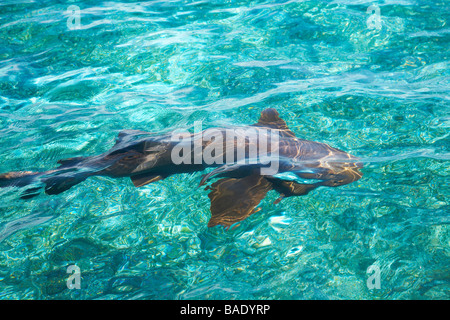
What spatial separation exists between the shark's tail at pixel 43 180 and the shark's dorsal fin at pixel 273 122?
85.3 inches

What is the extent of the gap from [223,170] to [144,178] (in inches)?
34.5

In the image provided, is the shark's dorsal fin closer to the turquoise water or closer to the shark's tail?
the turquoise water

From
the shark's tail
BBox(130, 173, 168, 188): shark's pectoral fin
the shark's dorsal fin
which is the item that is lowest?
BBox(130, 173, 168, 188): shark's pectoral fin

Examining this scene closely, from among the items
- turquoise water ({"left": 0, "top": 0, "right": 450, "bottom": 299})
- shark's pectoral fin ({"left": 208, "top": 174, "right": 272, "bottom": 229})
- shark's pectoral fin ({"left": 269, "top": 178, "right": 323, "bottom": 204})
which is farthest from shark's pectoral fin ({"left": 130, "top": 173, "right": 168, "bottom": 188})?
shark's pectoral fin ({"left": 269, "top": 178, "right": 323, "bottom": 204})

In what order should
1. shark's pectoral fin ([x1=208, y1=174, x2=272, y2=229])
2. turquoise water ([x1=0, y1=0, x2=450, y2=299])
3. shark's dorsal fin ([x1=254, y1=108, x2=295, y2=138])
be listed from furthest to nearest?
shark's dorsal fin ([x1=254, y1=108, x2=295, y2=138]) < shark's pectoral fin ([x1=208, y1=174, x2=272, y2=229]) < turquoise water ([x1=0, y1=0, x2=450, y2=299])

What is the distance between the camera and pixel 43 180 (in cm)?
469

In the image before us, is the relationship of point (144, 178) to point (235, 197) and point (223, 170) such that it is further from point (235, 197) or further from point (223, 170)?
point (235, 197)

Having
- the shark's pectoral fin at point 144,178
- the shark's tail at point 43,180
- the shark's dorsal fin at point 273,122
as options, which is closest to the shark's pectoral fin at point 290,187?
the shark's dorsal fin at point 273,122

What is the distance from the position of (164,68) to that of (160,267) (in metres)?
4.36

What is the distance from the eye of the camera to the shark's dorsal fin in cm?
517

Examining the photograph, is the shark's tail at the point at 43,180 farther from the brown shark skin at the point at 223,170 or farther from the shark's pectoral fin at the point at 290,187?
the shark's pectoral fin at the point at 290,187

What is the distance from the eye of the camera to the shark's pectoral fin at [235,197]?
13.5 feet

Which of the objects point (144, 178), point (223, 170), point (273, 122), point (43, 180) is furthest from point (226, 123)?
point (43, 180)

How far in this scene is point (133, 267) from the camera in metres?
3.75
